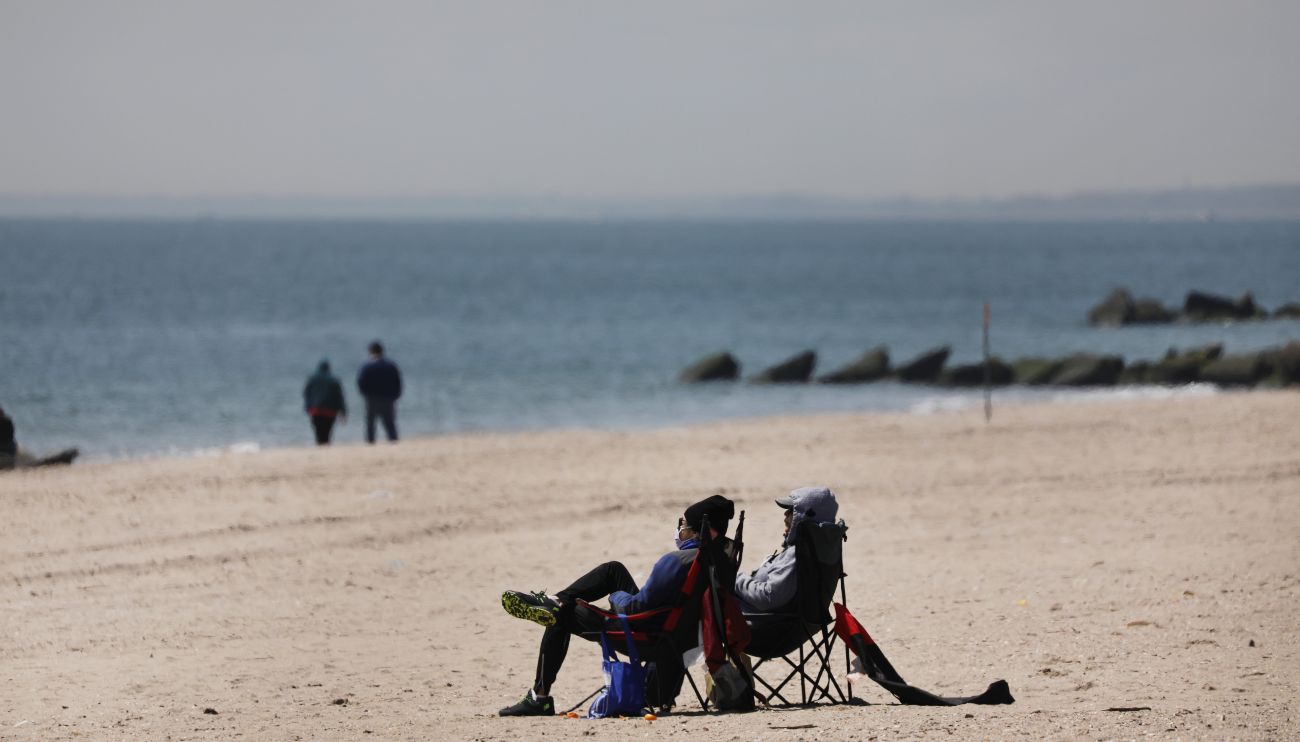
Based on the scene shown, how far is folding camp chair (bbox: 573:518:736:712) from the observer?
7.29 meters

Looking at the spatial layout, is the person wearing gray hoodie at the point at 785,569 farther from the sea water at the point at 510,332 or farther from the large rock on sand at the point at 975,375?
the large rock on sand at the point at 975,375

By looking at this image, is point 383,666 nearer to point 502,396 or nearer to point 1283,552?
point 1283,552

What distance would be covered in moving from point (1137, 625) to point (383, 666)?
467 centimetres

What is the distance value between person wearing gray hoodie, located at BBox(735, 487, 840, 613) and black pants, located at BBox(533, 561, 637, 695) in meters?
0.60

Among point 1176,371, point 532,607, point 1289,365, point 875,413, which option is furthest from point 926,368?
point 532,607

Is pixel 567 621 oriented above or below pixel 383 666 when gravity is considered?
above

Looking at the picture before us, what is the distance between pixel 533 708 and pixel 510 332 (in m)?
48.4

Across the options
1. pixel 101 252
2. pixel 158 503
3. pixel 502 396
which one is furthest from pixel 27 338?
pixel 101 252

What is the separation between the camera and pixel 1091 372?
113 ft

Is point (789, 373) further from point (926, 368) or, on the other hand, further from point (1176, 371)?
point (1176, 371)

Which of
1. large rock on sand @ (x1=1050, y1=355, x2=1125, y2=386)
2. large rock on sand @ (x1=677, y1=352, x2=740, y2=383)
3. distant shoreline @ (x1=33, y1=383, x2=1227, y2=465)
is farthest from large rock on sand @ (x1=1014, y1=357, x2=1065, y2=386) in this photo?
large rock on sand @ (x1=677, y1=352, x2=740, y2=383)

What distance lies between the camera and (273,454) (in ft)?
64.8

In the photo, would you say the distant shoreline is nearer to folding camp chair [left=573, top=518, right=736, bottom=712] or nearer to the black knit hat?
folding camp chair [left=573, top=518, right=736, bottom=712]

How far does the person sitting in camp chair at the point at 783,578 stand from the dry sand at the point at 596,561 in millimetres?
431
